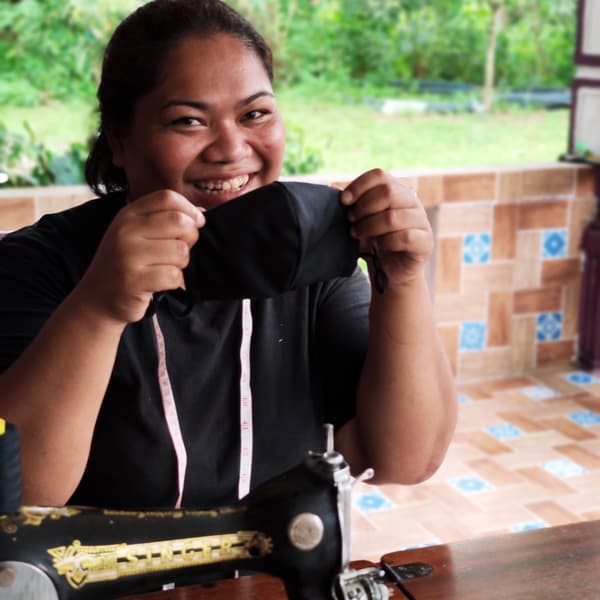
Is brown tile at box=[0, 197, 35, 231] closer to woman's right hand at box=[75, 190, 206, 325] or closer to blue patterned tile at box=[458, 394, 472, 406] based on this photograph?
blue patterned tile at box=[458, 394, 472, 406]

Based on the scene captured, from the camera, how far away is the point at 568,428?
12.3ft

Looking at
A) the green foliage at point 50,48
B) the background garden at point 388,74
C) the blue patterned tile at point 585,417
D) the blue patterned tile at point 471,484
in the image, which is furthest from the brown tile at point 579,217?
the green foliage at point 50,48

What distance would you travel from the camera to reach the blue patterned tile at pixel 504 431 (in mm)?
3686

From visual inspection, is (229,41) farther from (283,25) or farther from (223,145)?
(283,25)

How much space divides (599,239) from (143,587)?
348 centimetres

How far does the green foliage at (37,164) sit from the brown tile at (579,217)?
2.10 meters

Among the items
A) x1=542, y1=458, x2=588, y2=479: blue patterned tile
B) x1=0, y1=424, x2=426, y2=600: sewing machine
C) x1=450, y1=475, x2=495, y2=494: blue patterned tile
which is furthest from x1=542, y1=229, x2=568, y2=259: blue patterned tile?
x1=0, y1=424, x2=426, y2=600: sewing machine

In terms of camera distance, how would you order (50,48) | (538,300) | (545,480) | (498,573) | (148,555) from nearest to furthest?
(148,555)
(498,573)
(545,480)
(538,300)
(50,48)

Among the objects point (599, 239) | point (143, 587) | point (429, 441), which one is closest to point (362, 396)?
point (429, 441)

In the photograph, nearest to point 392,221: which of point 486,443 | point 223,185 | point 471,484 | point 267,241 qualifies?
point 267,241

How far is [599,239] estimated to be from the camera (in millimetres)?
4199

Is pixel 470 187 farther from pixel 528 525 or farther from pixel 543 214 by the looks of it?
pixel 528 525

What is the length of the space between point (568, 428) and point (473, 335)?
64cm

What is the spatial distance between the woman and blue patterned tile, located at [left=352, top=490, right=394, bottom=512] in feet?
5.40
